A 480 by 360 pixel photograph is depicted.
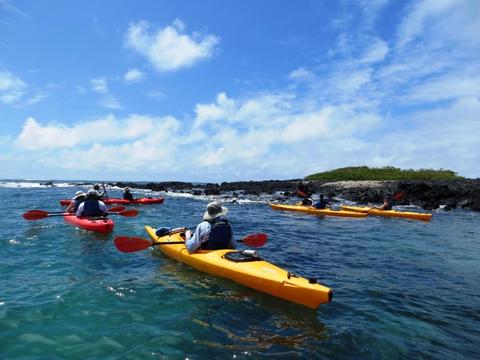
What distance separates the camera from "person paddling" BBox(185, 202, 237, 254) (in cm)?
800

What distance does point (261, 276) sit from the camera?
6.64 metres

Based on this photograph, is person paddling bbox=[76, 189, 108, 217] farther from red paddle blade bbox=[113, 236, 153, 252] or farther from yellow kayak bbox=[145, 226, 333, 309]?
yellow kayak bbox=[145, 226, 333, 309]

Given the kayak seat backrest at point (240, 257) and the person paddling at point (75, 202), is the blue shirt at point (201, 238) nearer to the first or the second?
the kayak seat backrest at point (240, 257)

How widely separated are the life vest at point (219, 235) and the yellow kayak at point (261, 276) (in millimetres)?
182

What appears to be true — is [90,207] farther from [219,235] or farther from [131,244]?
[219,235]

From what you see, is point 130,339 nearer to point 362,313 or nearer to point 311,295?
point 311,295

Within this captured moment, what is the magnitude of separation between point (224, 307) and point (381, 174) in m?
44.2

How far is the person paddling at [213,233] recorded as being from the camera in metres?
8.00

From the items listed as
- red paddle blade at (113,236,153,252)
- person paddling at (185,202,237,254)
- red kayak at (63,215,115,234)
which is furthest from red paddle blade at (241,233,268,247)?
red kayak at (63,215,115,234)

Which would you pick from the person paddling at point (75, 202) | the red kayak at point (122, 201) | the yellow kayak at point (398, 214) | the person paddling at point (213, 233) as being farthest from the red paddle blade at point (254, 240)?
the red kayak at point (122, 201)

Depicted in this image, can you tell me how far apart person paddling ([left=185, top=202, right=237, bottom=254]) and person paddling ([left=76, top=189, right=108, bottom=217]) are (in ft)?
18.8

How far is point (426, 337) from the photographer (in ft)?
17.4

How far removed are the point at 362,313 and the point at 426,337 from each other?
1044 millimetres

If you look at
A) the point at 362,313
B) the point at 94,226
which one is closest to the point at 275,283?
the point at 362,313
